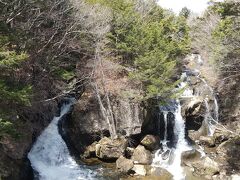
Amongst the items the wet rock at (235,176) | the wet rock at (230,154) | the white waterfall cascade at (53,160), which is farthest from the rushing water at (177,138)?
the white waterfall cascade at (53,160)

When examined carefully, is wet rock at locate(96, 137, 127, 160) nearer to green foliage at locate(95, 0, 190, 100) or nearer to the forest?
the forest

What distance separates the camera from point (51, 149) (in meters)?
23.5

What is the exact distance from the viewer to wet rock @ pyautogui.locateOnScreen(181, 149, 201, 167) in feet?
78.6

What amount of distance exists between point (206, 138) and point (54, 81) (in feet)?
42.6

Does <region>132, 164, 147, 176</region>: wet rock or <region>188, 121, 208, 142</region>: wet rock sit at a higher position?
<region>188, 121, 208, 142</region>: wet rock

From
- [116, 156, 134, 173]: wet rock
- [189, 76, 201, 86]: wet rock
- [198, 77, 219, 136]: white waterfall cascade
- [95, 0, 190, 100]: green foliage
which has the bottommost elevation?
[116, 156, 134, 173]: wet rock

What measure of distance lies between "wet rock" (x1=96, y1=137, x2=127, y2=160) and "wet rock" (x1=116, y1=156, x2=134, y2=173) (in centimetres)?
62

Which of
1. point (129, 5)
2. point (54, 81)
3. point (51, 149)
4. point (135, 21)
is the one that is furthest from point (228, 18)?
point (51, 149)

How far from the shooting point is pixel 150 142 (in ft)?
83.6

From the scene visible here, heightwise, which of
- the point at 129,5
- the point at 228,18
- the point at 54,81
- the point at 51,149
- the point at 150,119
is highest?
the point at 129,5

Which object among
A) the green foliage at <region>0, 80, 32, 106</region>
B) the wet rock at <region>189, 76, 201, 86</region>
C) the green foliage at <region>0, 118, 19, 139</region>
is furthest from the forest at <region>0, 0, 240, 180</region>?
the green foliage at <region>0, 80, 32, 106</region>

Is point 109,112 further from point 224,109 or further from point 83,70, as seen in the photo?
point 224,109

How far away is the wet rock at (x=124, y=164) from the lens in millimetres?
22438

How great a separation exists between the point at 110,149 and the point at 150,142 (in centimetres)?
341
